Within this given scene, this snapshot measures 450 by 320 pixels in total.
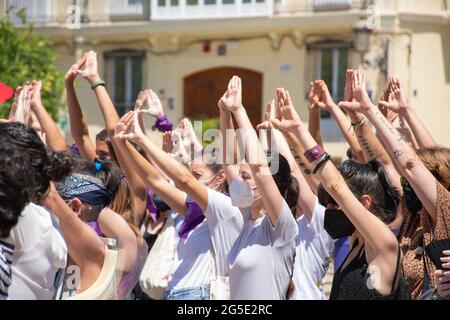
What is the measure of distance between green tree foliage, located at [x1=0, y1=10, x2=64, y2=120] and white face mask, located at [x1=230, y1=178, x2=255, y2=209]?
12.3 meters

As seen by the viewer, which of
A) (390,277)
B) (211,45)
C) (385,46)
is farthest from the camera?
(211,45)

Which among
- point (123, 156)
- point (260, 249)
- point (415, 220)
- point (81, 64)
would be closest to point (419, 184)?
point (415, 220)

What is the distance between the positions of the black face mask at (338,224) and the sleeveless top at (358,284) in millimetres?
212

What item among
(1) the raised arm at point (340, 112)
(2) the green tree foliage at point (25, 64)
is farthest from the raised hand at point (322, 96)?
(2) the green tree foliage at point (25, 64)

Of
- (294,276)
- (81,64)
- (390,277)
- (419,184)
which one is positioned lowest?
(294,276)

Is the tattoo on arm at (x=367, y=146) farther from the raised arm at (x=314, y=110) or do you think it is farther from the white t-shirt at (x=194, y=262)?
the white t-shirt at (x=194, y=262)

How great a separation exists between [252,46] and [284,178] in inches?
698

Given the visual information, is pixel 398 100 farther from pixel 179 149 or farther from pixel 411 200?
pixel 179 149

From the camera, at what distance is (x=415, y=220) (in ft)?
15.9

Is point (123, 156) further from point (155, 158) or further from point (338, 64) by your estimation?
point (338, 64)

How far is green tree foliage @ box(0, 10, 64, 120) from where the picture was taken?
17281 millimetres

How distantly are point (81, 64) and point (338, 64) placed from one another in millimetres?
16178

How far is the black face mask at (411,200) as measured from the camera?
4.69m

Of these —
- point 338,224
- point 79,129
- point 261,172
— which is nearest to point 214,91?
point 79,129
